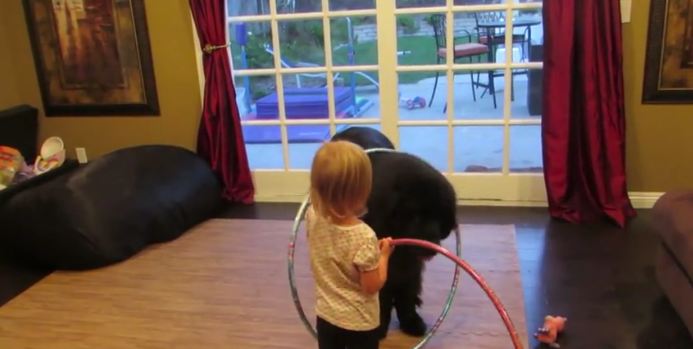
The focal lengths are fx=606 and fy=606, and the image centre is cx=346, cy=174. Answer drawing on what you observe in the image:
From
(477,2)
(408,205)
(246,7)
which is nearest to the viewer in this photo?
(408,205)

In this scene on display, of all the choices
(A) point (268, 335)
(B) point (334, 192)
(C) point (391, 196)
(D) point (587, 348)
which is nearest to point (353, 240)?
(B) point (334, 192)

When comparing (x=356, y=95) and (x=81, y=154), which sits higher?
(x=356, y=95)

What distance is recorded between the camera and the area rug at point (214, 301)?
2357 millimetres

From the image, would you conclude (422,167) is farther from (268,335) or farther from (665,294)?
(665,294)

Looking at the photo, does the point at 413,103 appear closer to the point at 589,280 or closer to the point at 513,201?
the point at 513,201

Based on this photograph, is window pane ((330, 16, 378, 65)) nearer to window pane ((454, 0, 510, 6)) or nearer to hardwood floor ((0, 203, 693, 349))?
window pane ((454, 0, 510, 6))

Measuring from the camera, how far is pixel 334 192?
141cm

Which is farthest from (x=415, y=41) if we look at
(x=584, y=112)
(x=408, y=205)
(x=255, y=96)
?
(x=408, y=205)

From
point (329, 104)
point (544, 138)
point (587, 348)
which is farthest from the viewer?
point (329, 104)

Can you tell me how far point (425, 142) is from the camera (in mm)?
4391

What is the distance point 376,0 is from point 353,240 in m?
2.38

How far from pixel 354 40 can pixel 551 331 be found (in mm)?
2214

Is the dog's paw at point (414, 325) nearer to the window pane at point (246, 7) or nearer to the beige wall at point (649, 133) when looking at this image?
the beige wall at point (649, 133)

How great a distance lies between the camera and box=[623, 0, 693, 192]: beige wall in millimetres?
3229
